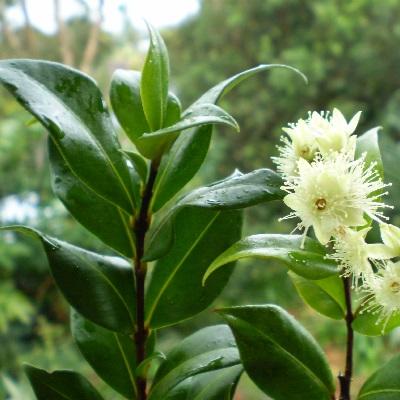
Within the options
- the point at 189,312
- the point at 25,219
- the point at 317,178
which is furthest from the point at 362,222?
the point at 25,219

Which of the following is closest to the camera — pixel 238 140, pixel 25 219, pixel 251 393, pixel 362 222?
pixel 362 222

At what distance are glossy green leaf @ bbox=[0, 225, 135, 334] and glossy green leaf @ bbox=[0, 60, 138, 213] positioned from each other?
47 mm

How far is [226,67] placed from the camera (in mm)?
4688

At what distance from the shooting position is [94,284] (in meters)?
0.44

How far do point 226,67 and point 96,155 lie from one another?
4.39 meters

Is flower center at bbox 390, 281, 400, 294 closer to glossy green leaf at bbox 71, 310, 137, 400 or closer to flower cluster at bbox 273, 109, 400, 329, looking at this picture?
flower cluster at bbox 273, 109, 400, 329

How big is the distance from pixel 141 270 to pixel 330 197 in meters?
0.15

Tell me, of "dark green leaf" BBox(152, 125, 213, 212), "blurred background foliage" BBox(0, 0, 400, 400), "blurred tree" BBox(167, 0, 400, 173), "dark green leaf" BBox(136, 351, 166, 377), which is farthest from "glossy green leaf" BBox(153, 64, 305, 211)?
"blurred tree" BBox(167, 0, 400, 173)

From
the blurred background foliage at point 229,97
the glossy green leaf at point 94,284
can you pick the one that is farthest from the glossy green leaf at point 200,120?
the blurred background foliage at point 229,97

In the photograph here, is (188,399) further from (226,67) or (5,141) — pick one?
(226,67)

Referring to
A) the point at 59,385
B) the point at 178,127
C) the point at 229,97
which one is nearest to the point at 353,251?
the point at 178,127

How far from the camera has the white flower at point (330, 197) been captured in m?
0.38

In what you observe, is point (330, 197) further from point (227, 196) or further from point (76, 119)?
point (76, 119)

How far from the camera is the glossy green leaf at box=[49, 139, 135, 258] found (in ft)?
1.47
